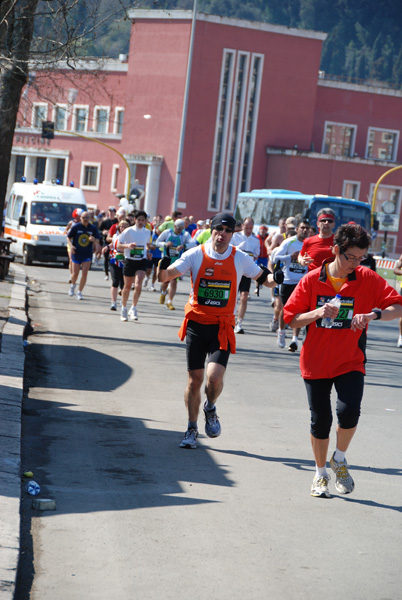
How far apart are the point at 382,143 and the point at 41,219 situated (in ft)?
139

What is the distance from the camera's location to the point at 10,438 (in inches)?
284

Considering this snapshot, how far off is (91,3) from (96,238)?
5.86 metres

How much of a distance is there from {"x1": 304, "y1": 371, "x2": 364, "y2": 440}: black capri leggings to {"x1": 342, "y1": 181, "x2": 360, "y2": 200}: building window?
195 feet

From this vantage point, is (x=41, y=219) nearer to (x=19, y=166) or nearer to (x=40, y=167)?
(x=40, y=167)

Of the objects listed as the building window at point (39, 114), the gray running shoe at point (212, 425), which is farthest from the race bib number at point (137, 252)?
the building window at point (39, 114)

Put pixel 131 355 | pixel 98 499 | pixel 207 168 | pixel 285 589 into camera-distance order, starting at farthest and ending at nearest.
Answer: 1. pixel 207 168
2. pixel 131 355
3. pixel 98 499
4. pixel 285 589

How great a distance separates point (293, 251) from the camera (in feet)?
50.0

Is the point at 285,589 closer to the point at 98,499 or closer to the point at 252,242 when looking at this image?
the point at 98,499

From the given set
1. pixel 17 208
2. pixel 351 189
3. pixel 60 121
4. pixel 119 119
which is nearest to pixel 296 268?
pixel 17 208

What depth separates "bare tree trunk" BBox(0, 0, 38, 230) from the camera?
15.5 m

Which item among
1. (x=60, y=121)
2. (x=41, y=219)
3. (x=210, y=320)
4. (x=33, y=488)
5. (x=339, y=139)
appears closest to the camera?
(x=33, y=488)

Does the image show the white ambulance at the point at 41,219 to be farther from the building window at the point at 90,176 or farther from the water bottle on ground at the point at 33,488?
the building window at the point at 90,176

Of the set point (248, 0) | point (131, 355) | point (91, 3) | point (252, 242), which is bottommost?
point (131, 355)

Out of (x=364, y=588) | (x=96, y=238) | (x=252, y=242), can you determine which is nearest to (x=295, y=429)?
(x=364, y=588)
